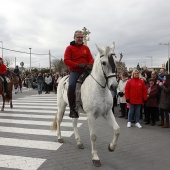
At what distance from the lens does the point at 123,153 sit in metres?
5.60

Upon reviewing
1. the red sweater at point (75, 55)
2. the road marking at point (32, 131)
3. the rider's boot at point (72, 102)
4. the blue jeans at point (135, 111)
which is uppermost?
the red sweater at point (75, 55)

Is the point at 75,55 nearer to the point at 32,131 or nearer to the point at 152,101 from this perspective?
the point at 32,131

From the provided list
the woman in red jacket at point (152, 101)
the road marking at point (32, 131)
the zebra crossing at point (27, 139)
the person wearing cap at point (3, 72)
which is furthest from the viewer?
the person wearing cap at point (3, 72)

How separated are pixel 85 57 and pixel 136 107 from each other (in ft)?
12.4

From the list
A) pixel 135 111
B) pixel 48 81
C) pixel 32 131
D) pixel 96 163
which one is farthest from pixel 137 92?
pixel 48 81

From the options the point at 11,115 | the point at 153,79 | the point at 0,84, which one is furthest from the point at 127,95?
the point at 0,84

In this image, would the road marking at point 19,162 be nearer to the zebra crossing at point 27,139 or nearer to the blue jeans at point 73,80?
the zebra crossing at point 27,139

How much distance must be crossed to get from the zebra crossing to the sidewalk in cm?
31

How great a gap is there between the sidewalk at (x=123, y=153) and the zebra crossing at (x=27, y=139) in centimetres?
31

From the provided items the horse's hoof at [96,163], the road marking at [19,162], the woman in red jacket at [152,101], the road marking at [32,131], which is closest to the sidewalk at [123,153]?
the horse's hoof at [96,163]

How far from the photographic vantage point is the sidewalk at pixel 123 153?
190 inches

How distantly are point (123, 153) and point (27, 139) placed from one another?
2.73 meters

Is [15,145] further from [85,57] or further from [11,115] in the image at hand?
[11,115]

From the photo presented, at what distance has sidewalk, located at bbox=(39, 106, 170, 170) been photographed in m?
4.82
